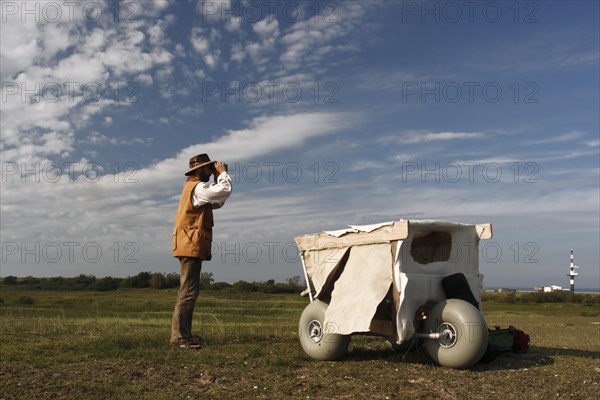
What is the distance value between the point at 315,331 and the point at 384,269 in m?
1.70

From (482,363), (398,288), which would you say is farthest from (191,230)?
(482,363)

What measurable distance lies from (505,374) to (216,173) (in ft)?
18.9

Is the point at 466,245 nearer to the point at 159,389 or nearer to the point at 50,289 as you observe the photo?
the point at 159,389

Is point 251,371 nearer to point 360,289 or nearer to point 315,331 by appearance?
point 315,331

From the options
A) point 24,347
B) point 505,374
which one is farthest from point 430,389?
point 24,347

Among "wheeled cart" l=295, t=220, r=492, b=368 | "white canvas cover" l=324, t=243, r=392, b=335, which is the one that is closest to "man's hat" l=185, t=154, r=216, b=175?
"wheeled cart" l=295, t=220, r=492, b=368

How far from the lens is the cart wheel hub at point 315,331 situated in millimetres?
9367

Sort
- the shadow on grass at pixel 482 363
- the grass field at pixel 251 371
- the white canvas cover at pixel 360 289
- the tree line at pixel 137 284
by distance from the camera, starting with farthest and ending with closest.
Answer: the tree line at pixel 137 284
the shadow on grass at pixel 482 363
the white canvas cover at pixel 360 289
the grass field at pixel 251 371

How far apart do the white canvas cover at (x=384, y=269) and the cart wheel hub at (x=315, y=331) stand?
1.27ft

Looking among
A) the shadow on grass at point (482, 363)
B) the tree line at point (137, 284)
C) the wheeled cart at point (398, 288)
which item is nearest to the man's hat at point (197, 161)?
the wheeled cart at point (398, 288)

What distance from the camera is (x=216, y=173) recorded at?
10.4 m

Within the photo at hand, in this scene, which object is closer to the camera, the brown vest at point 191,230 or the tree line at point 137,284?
the brown vest at point 191,230

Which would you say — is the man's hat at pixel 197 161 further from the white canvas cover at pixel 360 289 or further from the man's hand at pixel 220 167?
the white canvas cover at pixel 360 289

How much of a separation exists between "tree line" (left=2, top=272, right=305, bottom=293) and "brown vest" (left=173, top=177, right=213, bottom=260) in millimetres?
20333
